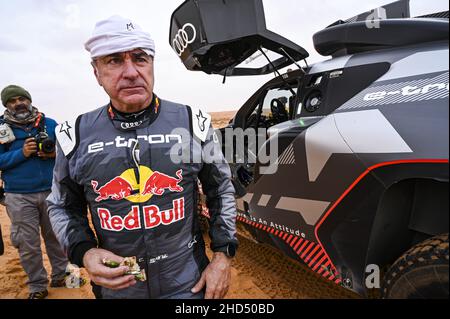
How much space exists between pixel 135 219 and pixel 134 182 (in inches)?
6.5

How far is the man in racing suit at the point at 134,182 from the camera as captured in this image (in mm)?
1341

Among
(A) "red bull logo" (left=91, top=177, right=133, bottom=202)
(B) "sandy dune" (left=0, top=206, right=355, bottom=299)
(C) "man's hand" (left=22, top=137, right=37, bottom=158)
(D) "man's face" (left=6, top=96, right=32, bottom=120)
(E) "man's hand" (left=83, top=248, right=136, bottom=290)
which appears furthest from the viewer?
(D) "man's face" (left=6, top=96, right=32, bottom=120)

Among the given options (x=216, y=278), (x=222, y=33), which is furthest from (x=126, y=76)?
(x=222, y=33)

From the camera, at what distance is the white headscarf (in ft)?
4.24

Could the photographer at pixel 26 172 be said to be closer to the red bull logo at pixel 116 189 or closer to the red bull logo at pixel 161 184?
the red bull logo at pixel 116 189

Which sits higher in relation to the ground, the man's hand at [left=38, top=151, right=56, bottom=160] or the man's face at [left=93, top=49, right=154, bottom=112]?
the man's face at [left=93, top=49, right=154, bottom=112]

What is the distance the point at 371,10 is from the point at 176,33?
1739 mm

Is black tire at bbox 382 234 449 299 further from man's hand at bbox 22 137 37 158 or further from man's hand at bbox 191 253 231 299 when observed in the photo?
man's hand at bbox 22 137 37 158

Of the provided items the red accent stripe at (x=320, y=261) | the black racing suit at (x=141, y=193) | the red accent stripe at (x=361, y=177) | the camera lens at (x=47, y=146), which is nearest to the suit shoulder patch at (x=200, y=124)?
the black racing suit at (x=141, y=193)

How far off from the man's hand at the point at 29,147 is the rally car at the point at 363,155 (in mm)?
1832

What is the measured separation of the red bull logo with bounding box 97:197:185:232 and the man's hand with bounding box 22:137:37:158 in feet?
6.76

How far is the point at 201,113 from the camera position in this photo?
5.09 ft

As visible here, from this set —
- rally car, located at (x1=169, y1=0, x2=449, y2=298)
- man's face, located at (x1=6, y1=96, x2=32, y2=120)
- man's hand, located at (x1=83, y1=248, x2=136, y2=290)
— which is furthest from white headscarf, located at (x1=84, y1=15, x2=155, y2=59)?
man's face, located at (x1=6, y1=96, x2=32, y2=120)
